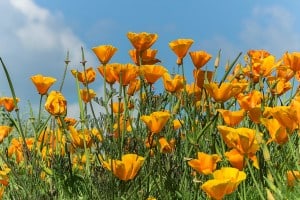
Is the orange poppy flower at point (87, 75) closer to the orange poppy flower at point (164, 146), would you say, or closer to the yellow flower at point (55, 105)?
the yellow flower at point (55, 105)

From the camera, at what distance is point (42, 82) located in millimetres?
3453

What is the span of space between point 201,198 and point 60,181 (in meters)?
0.82

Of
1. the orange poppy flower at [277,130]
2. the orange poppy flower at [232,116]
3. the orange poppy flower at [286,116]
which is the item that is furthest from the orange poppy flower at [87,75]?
the orange poppy flower at [286,116]

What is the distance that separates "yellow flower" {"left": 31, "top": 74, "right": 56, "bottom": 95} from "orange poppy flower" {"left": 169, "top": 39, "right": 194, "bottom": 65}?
0.70 m

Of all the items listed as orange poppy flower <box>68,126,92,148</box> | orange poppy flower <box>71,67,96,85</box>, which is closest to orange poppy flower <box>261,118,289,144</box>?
orange poppy flower <box>68,126,92,148</box>

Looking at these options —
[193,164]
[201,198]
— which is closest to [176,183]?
[201,198]

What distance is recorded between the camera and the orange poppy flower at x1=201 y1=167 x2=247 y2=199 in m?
2.10

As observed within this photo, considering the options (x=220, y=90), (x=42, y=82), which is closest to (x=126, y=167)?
(x=220, y=90)

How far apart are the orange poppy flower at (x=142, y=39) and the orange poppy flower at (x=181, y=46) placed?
0.12m

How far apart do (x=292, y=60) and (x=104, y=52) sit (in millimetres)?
1081

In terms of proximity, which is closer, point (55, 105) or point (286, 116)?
point (286, 116)

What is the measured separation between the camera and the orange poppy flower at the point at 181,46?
3230 millimetres

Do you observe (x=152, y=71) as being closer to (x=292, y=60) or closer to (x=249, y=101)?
(x=249, y=101)

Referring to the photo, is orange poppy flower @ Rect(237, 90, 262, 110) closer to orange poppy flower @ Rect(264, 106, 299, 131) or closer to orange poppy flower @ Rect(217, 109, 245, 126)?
orange poppy flower @ Rect(217, 109, 245, 126)
